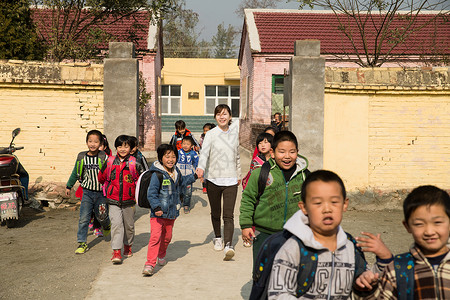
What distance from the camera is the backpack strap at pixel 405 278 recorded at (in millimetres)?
2709

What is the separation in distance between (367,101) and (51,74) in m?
6.04

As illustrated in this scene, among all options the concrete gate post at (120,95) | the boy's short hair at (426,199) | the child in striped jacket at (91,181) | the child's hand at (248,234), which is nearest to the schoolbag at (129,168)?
the child in striped jacket at (91,181)

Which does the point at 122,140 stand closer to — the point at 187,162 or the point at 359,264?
the point at 187,162

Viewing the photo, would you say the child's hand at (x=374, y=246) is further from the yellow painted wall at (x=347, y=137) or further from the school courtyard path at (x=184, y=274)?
the yellow painted wall at (x=347, y=137)

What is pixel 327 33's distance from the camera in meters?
23.8

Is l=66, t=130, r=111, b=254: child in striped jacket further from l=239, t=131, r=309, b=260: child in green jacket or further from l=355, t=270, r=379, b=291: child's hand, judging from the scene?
l=355, t=270, r=379, b=291: child's hand

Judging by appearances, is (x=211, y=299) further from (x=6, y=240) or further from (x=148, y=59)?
(x=148, y=59)

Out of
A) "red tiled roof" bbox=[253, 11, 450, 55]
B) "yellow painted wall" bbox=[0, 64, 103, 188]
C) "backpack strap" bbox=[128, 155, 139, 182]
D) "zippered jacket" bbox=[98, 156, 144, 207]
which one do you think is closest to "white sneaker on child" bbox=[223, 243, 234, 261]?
"zippered jacket" bbox=[98, 156, 144, 207]

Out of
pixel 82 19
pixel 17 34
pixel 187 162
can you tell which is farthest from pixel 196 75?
pixel 187 162

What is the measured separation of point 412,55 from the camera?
22.1 metres

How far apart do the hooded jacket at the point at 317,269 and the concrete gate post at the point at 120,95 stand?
7.39m

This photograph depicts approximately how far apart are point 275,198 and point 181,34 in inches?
1909

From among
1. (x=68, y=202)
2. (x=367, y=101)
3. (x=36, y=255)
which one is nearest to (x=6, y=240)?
(x=36, y=255)

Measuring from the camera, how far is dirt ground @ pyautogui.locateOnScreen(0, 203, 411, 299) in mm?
5785
